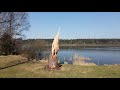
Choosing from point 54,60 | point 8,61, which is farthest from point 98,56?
point 54,60

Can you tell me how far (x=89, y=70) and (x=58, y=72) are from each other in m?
1.84

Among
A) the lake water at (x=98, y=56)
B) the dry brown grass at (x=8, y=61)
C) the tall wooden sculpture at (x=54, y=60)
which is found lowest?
the lake water at (x=98, y=56)

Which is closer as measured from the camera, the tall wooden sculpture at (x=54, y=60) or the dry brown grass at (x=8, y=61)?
the tall wooden sculpture at (x=54, y=60)

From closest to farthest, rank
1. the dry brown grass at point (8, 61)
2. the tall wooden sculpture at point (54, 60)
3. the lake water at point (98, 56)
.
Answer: the tall wooden sculpture at point (54, 60) < the dry brown grass at point (8, 61) < the lake water at point (98, 56)

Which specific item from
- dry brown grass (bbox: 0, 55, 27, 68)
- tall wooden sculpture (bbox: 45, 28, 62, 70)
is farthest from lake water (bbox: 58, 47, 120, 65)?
tall wooden sculpture (bbox: 45, 28, 62, 70)

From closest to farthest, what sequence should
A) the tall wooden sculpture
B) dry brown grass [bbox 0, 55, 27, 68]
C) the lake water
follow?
the tall wooden sculpture → dry brown grass [bbox 0, 55, 27, 68] → the lake water

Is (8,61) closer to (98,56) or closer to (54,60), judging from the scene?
(54,60)

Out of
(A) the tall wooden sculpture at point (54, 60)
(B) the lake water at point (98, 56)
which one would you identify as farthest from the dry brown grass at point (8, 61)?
(B) the lake water at point (98, 56)

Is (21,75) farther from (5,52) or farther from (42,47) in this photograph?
(42,47)

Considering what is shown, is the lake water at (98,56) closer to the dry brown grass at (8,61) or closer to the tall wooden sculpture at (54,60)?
the dry brown grass at (8,61)

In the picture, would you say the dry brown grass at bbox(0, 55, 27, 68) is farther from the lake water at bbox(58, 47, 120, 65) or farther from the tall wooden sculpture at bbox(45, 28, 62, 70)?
the lake water at bbox(58, 47, 120, 65)

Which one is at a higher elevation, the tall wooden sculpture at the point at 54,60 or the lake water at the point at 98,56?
the tall wooden sculpture at the point at 54,60

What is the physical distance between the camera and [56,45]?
16156mm
